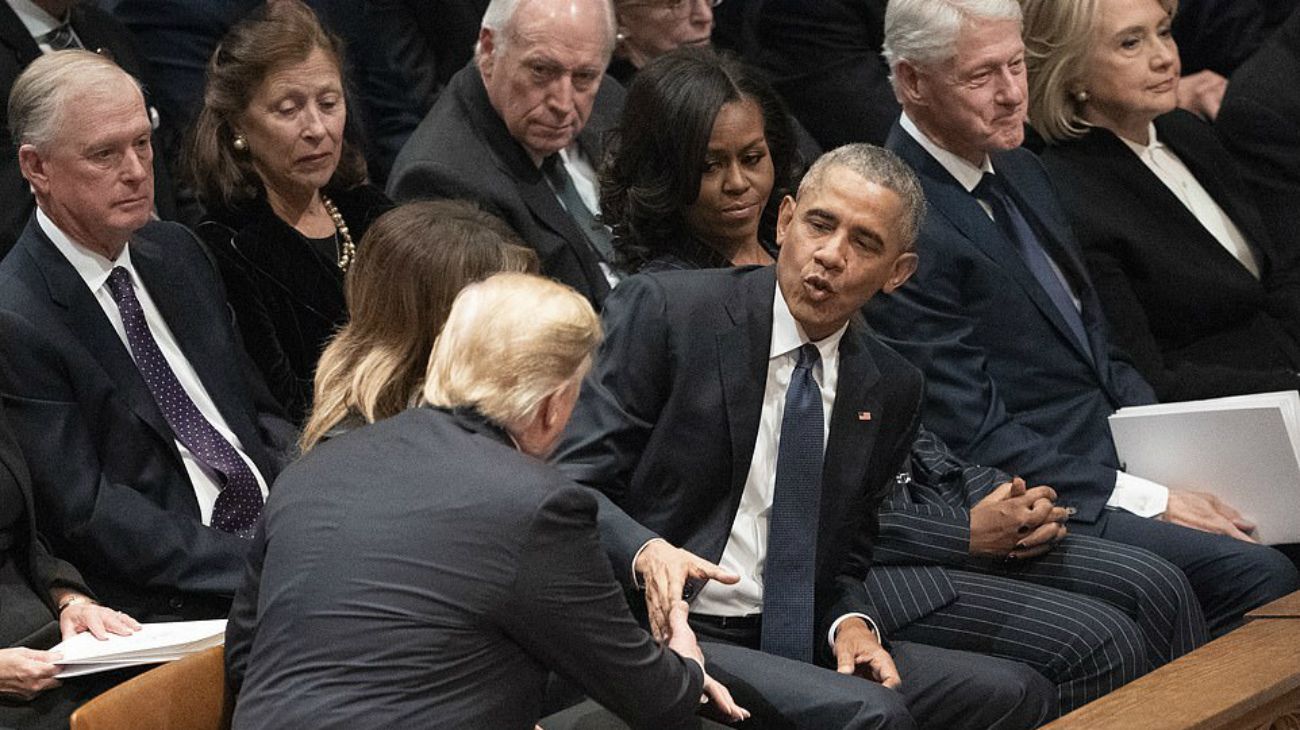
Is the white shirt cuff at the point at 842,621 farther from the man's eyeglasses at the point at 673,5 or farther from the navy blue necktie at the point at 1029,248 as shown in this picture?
the man's eyeglasses at the point at 673,5

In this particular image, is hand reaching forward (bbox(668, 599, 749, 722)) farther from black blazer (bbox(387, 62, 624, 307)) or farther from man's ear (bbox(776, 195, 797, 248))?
black blazer (bbox(387, 62, 624, 307))

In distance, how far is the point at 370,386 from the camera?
278 centimetres

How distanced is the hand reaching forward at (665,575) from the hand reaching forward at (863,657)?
1.15 feet

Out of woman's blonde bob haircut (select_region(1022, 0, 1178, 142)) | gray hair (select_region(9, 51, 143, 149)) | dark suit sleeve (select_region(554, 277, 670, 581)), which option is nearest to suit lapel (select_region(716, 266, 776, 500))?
dark suit sleeve (select_region(554, 277, 670, 581))

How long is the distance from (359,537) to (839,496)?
3.59 ft

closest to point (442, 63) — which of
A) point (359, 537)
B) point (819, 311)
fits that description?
point (819, 311)

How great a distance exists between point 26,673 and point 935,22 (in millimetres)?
2326

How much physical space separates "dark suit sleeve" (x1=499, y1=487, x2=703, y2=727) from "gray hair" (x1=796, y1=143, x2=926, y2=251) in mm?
1059

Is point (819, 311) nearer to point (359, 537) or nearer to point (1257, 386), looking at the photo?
point (359, 537)

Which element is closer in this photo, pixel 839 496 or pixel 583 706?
pixel 583 706

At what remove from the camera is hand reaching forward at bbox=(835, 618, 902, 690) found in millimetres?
3000

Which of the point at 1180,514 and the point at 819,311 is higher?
the point at 819,311

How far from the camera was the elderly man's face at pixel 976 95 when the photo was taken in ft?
12.9

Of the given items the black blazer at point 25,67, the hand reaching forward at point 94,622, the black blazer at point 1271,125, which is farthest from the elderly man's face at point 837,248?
the black blazer at point 1271,125
